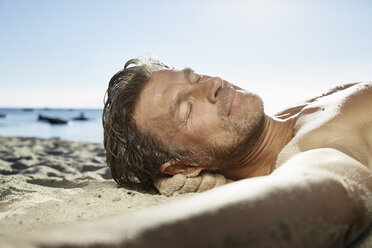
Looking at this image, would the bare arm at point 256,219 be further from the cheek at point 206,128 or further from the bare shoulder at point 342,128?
the cheek at point 206,128

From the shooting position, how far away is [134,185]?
2477 millimetres

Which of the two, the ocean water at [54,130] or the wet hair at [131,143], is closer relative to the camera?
the wet hair at [131,143]

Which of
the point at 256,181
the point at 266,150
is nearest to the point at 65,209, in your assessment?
the point at 256,181

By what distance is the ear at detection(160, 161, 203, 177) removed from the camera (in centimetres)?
226

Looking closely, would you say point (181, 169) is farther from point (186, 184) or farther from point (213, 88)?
point (213, 88)

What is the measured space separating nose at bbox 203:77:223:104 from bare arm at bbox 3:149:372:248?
3.87 feet

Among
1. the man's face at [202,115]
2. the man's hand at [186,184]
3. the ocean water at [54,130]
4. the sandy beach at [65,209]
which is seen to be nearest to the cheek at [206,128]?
the man's face at [202,115]

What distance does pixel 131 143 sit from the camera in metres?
2.38

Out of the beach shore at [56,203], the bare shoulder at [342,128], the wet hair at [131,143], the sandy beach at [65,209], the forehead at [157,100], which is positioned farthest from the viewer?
the wet hair at [131,143]

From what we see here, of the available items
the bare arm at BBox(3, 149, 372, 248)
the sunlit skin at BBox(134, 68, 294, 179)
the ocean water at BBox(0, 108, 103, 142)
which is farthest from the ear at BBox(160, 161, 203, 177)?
the ocean water at BBox(0, 108, 103, 142)

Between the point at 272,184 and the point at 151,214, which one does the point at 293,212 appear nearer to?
the point at 272,184

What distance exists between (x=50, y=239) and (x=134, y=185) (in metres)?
1.83

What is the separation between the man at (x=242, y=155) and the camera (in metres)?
0.78

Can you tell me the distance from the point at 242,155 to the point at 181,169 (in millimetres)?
522
